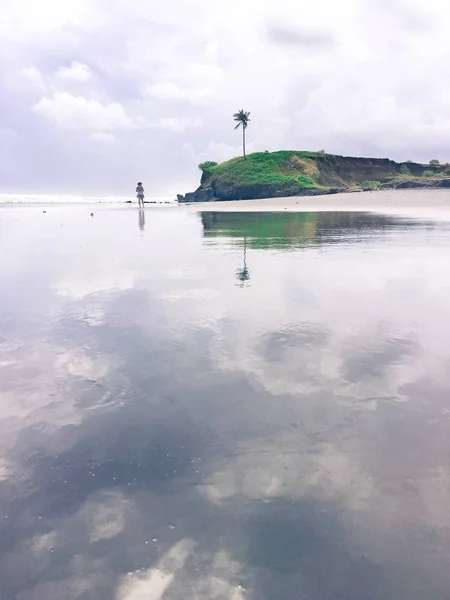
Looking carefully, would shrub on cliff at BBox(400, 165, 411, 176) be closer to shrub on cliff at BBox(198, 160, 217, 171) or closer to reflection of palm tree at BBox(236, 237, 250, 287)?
shrub on cliff at BBox(198, 160, 217, 171)

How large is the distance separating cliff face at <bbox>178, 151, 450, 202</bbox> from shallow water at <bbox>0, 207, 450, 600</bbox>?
8076 centimetres

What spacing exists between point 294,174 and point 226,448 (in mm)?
96811

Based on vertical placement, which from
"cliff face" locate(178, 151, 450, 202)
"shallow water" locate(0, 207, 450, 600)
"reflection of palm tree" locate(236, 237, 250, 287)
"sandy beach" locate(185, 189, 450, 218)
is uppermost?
"cliff face" locate(178, 151, 450, 202)

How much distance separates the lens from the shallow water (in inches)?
113

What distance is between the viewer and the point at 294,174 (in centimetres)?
9581

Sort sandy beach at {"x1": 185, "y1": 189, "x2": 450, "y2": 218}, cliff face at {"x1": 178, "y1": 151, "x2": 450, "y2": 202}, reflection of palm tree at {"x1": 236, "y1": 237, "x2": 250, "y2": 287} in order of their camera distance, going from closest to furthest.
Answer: reflection of palm tree at {"x1": 236, "y1": 237, "x2": 250, "y2": 287}, sandy beach at {"x1": 185, "y1": 189, "x2": 450, "y2": 218}, cliff face at {"x1": 178, "y1": 151, "x2": 450, "y2": 202}

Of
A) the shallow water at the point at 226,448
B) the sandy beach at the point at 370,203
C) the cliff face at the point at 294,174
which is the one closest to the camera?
the shallow water at the point at 226,448

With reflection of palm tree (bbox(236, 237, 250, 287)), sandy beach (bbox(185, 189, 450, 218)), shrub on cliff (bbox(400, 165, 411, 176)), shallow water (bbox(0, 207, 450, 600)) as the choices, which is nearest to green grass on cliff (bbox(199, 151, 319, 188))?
shrub on cliff (bbox(400, 165, 411, 176))

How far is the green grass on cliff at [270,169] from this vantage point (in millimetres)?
92831

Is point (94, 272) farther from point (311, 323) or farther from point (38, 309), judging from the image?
point (311, 323)

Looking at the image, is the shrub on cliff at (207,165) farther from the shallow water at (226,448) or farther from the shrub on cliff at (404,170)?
the shallow water at (226,448)

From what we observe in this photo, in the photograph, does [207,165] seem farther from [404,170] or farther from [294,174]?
[404,170]

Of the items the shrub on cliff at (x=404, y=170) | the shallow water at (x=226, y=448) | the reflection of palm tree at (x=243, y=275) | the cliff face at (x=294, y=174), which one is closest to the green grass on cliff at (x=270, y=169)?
the cliff face at (x=294, y=174)

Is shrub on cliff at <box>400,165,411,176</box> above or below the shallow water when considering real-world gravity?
above
